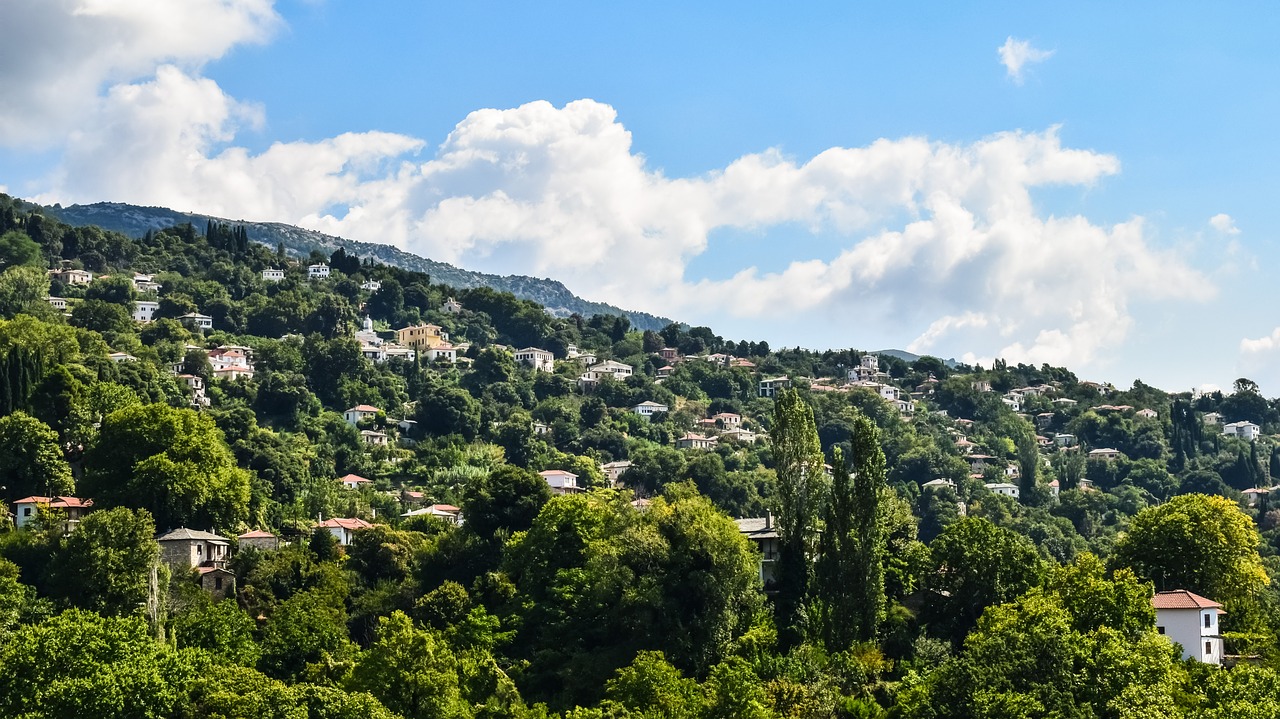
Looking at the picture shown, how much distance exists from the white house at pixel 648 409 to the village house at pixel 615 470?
13.7 m

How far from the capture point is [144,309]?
105750 millimetres

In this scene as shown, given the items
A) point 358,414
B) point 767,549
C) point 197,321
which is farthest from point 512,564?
point 197,321

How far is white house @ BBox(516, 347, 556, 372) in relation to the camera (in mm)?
118812

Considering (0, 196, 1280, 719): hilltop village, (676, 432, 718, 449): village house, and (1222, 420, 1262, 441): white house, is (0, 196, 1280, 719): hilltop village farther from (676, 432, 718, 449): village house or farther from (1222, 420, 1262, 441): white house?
(1222, 420, 1262, 441): white house

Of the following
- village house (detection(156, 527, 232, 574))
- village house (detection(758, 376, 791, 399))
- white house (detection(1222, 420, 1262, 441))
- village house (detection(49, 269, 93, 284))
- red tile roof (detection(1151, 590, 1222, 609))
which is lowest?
red tile roof (detection(1151, 590, 1222, 609))

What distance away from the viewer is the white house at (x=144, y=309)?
10412 cm

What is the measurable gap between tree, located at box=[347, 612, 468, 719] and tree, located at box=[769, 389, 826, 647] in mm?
11167

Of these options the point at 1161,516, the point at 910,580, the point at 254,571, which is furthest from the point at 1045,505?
the point at 254,571

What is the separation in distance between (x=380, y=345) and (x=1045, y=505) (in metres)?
49.8

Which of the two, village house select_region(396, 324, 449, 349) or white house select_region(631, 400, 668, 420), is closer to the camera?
white house select_region(631, 400, 668, 420)

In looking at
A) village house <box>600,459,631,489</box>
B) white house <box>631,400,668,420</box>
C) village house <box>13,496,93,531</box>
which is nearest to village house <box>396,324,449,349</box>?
white house <box>631,400,668,420</box>

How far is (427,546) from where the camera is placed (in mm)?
57406

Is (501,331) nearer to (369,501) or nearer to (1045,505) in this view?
(1045,505)

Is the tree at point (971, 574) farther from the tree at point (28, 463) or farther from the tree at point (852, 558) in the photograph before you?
the tree at point (28, 463)
